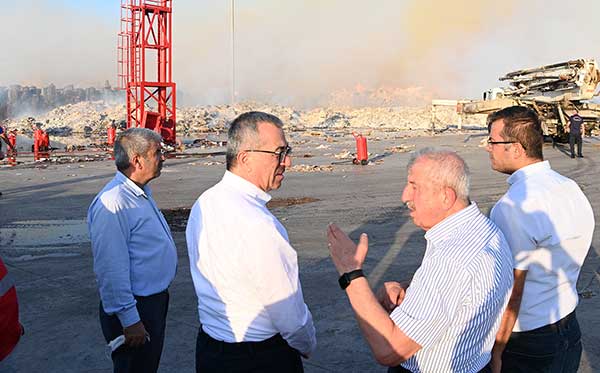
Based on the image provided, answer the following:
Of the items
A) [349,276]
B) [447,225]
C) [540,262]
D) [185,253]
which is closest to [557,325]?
[540,262]

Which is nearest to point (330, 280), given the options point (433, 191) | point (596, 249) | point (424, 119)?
point (596, 249)

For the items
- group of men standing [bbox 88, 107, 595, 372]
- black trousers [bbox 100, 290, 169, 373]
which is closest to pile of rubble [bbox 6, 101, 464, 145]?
black trousers [bbox 100, 290, 169, 373]

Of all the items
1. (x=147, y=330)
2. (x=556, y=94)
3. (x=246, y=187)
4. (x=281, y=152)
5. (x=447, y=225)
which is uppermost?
(x=556, y=94)

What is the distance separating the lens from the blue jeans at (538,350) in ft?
9.28

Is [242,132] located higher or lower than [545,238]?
higher

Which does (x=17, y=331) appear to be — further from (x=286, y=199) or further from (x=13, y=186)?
(x=13, y=186)

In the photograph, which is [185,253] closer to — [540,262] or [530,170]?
[530,170]

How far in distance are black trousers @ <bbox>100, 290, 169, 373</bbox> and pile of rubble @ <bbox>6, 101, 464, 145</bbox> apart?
42.8 meters

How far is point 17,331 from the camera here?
2.15m

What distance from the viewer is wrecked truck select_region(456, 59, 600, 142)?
21.7 meters

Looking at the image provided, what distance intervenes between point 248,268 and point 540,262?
1445mm

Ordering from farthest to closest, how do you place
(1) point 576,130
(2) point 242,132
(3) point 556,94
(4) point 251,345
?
(3) point 556,94 → (1) point 576,130 → (2) point 242,132 → (4) point 251,345

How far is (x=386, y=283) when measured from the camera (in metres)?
2.63

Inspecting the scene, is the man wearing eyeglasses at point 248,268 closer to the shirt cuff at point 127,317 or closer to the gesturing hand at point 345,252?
the gesturing hand at point 345,252
